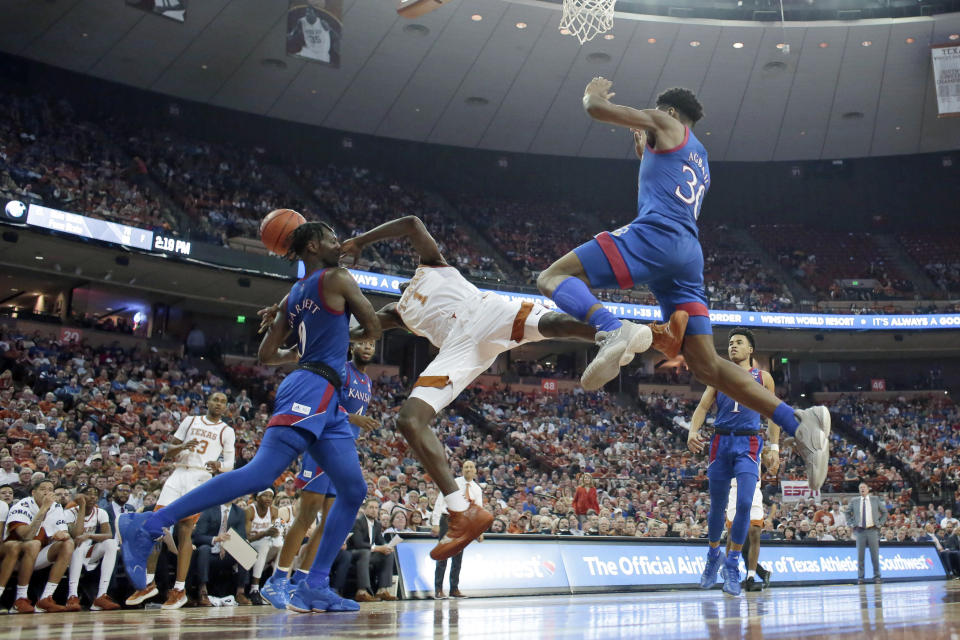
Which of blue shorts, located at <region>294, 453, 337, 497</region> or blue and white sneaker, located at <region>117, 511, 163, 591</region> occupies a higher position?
blue shorts, located at <region>294, 453, 337, 497</region>

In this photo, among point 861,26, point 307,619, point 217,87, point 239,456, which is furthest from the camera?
point 217,87

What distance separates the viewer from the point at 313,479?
17.1 feet

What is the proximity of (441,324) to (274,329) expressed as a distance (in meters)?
1.01

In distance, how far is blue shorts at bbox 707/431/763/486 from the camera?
6453 mm

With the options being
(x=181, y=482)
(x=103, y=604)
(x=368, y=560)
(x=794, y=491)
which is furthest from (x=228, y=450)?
(x=794, y=491)

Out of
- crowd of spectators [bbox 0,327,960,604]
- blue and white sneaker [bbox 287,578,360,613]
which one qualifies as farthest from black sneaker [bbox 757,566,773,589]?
blue and white sneaker [bbox 287,578,360,613]

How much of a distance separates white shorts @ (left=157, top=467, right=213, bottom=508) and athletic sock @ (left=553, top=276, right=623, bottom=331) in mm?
4162

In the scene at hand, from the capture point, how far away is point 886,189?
31062 mm

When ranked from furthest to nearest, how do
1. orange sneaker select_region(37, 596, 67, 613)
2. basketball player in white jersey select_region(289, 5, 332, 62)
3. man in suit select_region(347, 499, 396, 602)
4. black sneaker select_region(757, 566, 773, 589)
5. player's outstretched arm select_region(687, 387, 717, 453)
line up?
basketball player in white jersey select_region(289, 5, 332, 62) → black sneaker select_region(757, 566, 773, 589) → man in suit select_region(347, 499, 396, 602) → player's outstretched arm select_region(687, 387, 717, 453) → orange sneaker select_region(37, 596, 67, 613)

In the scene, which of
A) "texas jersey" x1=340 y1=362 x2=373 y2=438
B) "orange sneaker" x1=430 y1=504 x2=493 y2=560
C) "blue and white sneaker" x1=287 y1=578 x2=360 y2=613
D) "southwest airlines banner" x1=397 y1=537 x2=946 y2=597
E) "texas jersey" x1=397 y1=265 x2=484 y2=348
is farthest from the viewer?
"southwest airlines banner" x1=397 y1=537 x2=946 y2=597

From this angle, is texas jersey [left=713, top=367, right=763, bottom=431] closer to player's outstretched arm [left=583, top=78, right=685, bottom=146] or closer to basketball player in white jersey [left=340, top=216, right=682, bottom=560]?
basketball player in white jersey [left=340, top=216, right=682, bottom=560]

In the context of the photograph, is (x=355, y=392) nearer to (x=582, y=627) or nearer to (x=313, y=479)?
(x=313, y=479)

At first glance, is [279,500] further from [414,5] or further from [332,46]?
[332,46]

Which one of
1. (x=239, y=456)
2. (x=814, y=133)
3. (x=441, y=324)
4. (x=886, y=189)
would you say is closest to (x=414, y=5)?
(x=441, y=324)
